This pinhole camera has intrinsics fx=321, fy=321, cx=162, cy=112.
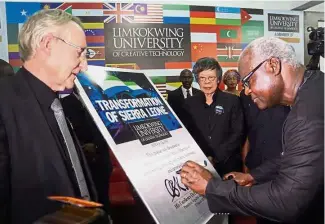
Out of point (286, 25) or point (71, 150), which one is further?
point (286, 25)

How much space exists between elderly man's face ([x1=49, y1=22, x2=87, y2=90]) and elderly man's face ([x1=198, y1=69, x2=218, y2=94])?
5.37 ft

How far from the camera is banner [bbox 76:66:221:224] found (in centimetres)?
118

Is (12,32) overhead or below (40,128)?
overhead

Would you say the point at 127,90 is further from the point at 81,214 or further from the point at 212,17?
the point at 212,17

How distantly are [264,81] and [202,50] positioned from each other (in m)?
3.77

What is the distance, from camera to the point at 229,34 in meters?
5.20

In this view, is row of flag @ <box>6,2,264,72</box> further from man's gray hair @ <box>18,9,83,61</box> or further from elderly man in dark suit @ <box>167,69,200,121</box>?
man's gray hair @ <box>18,9,83,61</box>

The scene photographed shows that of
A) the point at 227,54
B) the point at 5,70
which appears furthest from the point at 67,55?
the point at 227,54

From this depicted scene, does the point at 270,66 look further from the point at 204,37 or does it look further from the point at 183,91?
the point at 204,37

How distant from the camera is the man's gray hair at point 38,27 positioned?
124 centimetres

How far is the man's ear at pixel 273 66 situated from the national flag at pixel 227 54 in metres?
3.84

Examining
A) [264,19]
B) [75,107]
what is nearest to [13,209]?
[75,107]

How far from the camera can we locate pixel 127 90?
1534 millimetres

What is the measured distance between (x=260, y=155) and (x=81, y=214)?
193cm
